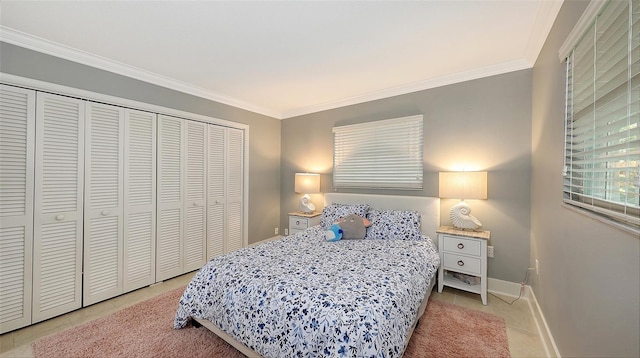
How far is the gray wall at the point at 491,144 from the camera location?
8.44 feet

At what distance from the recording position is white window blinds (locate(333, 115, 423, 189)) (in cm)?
320

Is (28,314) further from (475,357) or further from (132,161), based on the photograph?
(475,357)

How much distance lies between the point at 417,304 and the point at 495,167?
6.10ft

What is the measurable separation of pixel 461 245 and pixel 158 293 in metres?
3.34

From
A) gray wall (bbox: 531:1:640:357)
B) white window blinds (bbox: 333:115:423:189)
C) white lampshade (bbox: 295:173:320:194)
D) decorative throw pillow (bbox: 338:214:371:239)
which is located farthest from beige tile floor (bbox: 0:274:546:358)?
white lampshade (bbox: 295:173:320:194)

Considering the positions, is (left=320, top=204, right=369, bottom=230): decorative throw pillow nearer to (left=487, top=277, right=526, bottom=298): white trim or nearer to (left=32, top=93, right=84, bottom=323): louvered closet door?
(left=487, top=277, right=526, bottom=298): white trim

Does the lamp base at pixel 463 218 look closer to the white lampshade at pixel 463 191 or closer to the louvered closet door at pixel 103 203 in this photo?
the white lampshade at pixel 463 191

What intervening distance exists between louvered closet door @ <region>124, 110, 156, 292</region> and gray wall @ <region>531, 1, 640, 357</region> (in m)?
3.73

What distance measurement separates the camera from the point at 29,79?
2143 mm

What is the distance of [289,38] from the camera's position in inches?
85.6

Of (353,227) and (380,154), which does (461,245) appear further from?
(380,154)

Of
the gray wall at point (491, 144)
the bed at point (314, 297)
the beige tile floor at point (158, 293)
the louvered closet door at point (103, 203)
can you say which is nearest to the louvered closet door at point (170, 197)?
the beige tile floor at point (158, 293)

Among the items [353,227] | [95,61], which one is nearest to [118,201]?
[95,61]

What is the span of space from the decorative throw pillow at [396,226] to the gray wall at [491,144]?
17.7 inches
